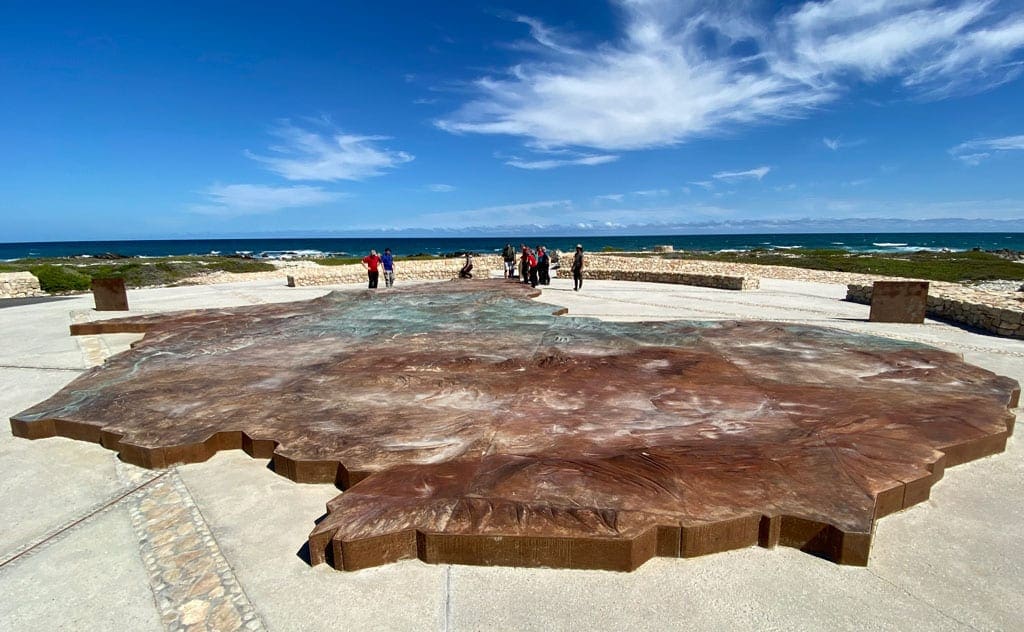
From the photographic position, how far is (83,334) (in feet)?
34.1

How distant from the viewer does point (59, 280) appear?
864 inches

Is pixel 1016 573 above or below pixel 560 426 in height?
below

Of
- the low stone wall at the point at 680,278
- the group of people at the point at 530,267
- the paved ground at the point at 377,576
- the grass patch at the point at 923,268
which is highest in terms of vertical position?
the group of people at the point at 530,267

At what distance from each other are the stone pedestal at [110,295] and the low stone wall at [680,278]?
16.9 meters

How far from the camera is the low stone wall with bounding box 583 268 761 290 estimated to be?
18547 millimetres

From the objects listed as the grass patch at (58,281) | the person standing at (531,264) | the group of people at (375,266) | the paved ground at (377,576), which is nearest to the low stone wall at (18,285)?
the grass patch at (58,281)

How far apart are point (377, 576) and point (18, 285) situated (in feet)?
81.6

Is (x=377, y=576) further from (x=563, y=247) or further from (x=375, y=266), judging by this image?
(x=563, y=247)

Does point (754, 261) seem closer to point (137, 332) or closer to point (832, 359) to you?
point (832, 359)

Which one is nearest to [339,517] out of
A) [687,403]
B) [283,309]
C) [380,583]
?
[380,583]

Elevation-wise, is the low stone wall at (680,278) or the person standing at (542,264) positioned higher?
the person standing at (542,264)

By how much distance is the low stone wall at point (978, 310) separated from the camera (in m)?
10.0

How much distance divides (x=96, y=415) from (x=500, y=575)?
434cm

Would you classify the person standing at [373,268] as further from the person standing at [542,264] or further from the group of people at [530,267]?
the person standing at [542,264]
